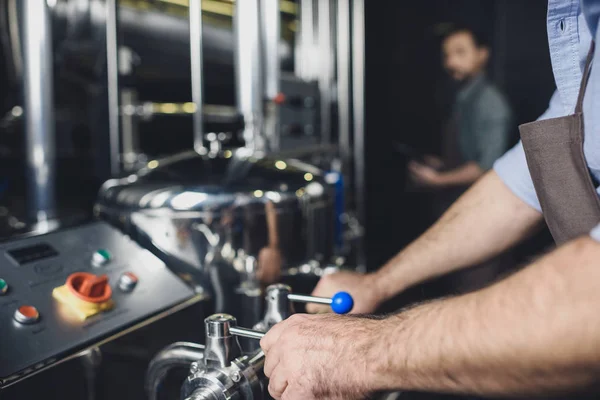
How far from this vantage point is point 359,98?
3.19 meters

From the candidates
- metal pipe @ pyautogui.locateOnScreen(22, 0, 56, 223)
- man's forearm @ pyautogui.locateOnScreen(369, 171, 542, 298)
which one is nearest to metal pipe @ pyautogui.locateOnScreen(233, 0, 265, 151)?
metal pipe @ pyautogui.locateOnScreen(22, 0, 56, 223)

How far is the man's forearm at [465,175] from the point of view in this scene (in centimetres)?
273

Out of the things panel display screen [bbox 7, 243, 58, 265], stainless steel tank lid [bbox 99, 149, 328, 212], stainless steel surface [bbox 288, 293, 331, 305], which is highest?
stainless steel tank lid [bbox 99, 149, 328, 212]

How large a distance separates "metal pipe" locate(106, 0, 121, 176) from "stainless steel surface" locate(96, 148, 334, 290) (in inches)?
19.5

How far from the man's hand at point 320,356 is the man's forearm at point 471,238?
1.32ft

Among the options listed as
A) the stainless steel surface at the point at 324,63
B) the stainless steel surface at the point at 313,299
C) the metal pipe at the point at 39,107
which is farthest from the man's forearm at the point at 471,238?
the stainless steel surface at the point at 324,63

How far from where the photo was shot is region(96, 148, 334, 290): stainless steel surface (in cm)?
99

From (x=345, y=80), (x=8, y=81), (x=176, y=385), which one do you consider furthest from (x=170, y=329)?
(x=345, y=80)

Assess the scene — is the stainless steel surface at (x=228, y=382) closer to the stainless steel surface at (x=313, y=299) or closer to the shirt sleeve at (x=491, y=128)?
the stainless steel surface at (x=313, y=299)

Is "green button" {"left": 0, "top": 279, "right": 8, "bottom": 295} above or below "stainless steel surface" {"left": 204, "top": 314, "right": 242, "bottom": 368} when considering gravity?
above

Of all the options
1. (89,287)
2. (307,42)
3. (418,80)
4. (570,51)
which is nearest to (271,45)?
(307,42)

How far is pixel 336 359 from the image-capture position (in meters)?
0.60

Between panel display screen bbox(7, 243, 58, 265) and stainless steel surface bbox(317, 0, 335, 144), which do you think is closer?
panel display screen bbox(7, 243, 58, 265)

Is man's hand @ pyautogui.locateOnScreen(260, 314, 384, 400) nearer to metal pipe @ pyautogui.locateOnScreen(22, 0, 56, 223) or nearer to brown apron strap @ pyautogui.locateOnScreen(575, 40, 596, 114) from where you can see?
brown apron strap @ pyautogui.locateOnScreen(575, 40, 596, 114)
